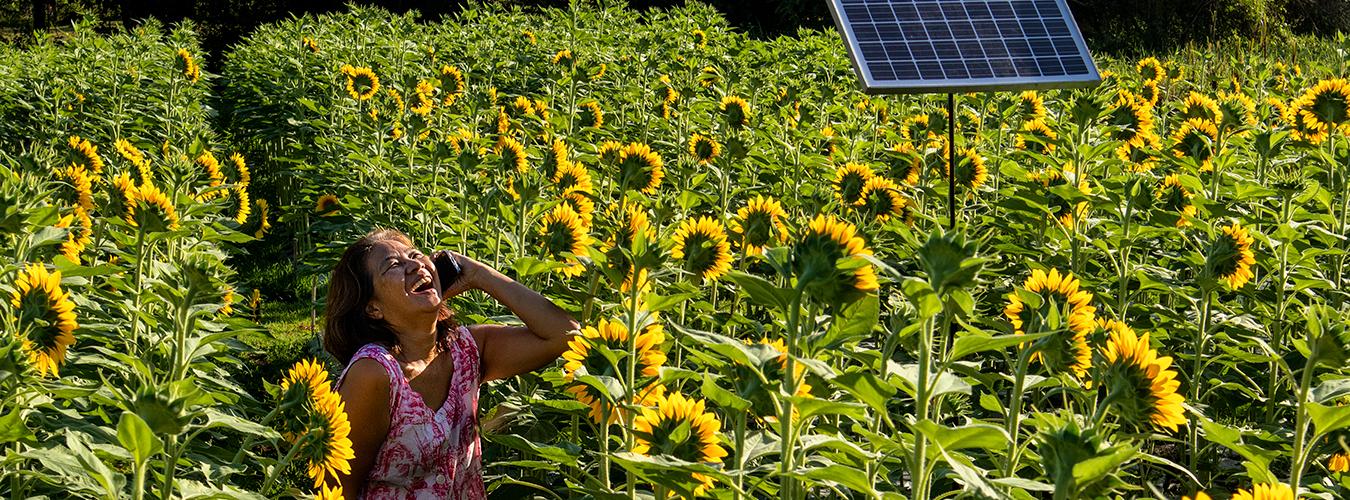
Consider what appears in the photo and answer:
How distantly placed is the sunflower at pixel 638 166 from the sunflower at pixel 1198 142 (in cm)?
160

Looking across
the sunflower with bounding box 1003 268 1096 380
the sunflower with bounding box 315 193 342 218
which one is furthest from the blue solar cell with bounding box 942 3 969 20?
the sunflower with bounding box 315 193 342 218

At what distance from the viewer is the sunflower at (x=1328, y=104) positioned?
4.28m

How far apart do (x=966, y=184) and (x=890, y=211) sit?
2.27ft

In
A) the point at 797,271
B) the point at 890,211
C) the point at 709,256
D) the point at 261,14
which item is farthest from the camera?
the point at 261,14

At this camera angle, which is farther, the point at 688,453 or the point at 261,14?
the point at 261,14

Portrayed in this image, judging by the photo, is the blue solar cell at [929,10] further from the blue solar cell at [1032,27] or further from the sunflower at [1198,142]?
the sunflower at [1198,142]

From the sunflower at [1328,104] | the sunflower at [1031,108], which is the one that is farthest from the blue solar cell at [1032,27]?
the sunflower at [1031,108]

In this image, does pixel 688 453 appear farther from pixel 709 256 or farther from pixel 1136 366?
pixel 709 256

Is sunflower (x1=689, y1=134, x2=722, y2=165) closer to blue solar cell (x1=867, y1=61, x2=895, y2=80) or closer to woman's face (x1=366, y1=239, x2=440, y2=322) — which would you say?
blue solar cell (x1=867, y1=61, x2=895, y2=80)

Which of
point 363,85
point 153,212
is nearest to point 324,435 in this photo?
point 153,212

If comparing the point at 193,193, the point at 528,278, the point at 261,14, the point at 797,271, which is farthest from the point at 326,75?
the point at 261,14

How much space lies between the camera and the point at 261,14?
70.8 feet

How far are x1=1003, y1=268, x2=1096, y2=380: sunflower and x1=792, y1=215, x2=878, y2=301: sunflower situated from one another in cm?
34

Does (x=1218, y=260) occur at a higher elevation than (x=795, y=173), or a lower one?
lower
